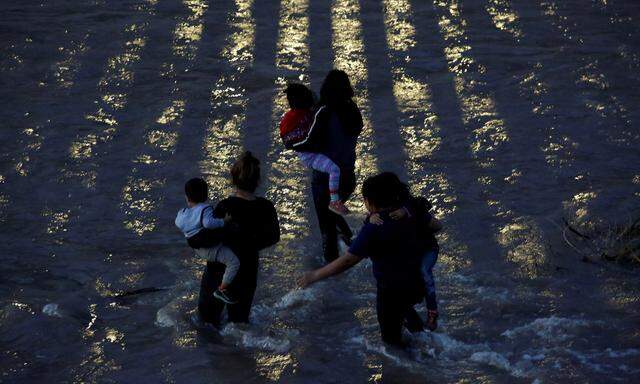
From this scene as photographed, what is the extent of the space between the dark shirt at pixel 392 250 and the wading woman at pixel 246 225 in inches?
32.0

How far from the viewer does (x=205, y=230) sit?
7.33 metres

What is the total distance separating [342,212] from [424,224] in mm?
1793

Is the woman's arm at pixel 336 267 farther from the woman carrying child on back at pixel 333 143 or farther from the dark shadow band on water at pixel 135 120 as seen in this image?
the dark shadow band on water at pixel 135 120

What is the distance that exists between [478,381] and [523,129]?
210 inches

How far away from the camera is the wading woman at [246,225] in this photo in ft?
24.1

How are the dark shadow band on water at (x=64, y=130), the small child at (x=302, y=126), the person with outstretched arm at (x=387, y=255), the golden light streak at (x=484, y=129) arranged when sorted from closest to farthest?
the person with outstretched arm at (x=387, y=255), the small child at (x=302, y=126), the golden light streak at (x=484, y=129), the dark shadow band on water at (x=64, y=130)

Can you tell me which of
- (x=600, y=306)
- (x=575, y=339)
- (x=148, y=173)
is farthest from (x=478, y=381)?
(x=148, y=173)

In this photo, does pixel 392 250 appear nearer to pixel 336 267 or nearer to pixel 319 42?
pixel 336 267

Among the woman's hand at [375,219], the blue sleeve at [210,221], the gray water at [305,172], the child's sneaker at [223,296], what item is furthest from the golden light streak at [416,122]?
the blue sleeve at [210,221]

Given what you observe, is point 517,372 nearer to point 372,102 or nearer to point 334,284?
point 334,284

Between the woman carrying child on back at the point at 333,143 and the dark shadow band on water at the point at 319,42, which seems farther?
the dark shadow band on water at the point at 319,42

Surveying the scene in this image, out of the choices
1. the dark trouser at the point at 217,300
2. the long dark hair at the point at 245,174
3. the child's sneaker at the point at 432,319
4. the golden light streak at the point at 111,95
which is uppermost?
the golden light streak at the point at 111,95

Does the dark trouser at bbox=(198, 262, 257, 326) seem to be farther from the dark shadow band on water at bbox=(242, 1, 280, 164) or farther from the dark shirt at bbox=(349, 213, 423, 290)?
the dark shadow band on water at bbox=(242, 1, 280, 164)

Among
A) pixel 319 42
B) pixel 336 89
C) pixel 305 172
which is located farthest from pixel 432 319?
pixel 319 42
